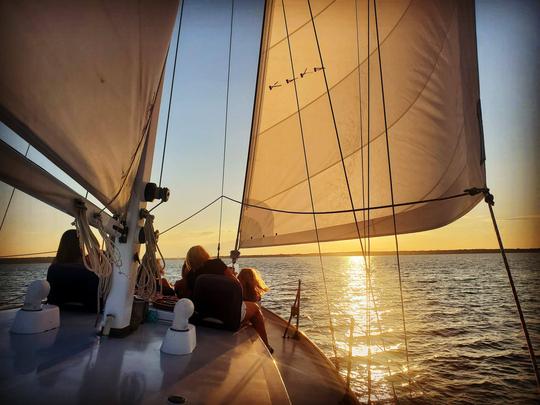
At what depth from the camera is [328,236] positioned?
4926mm

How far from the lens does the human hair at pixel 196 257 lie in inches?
138

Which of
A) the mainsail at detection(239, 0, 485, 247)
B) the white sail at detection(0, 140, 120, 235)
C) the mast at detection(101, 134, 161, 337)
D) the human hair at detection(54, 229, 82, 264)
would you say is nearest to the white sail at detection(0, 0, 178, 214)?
the white sail at detection(0, 140, 120, 235)

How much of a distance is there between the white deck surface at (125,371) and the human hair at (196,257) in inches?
40.7

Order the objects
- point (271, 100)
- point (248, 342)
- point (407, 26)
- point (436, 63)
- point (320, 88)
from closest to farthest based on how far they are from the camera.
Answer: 1. point (248, 342)
2. point (436, 63)
3. point (407, 26)
4. point (320, 88)
5. point (271, 100)

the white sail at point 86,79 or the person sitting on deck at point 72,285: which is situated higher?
the white sail at point 86,79

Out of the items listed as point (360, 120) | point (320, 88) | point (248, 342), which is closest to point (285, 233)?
point (360, 120)

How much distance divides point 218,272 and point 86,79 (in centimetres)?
219

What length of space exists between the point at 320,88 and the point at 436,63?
2.06 metres

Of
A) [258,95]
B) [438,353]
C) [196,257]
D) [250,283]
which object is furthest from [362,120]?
[438,353]

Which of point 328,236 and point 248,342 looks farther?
point 328,236

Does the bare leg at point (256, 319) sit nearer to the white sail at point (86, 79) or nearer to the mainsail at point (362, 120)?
the mainsail at point (362, 120)

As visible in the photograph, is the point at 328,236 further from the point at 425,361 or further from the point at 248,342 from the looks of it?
the point at 425,361

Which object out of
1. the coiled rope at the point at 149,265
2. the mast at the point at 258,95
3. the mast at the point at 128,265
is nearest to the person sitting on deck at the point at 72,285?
the mast at the point at 128,265

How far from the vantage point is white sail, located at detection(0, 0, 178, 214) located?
3.67 ft
